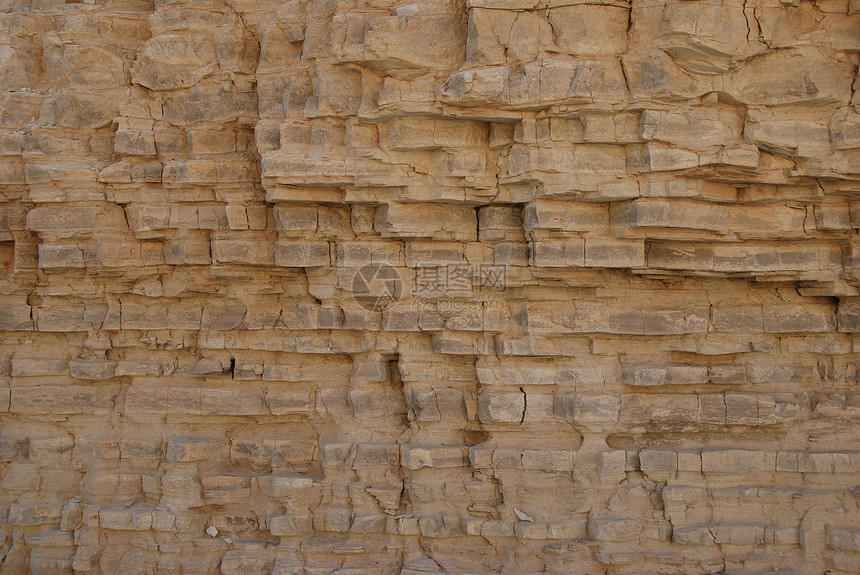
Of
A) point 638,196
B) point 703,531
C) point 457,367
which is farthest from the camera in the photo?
point 457,367

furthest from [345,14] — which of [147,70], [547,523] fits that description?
[547,523]

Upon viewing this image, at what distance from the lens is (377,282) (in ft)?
22.9

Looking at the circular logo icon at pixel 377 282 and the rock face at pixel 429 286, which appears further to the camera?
the circular logo icon at pixel 377 282

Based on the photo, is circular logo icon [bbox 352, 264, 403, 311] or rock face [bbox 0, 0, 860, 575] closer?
rock face [bbox 0, 0, 860, 575]

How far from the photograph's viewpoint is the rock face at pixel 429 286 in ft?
20.2

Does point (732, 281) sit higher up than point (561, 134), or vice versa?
point (561, 134)

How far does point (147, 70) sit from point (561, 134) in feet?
16.2

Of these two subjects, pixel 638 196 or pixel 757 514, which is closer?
pixel 638 196

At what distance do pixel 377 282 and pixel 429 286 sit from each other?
1.94ft

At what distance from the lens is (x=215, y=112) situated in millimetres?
7277

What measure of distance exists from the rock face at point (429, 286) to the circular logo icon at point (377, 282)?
25 mm

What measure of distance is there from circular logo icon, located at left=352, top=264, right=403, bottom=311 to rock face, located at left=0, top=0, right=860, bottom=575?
25 millimetres

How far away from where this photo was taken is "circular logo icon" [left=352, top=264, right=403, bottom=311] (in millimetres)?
6977

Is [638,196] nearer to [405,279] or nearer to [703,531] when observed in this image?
[405,279]
